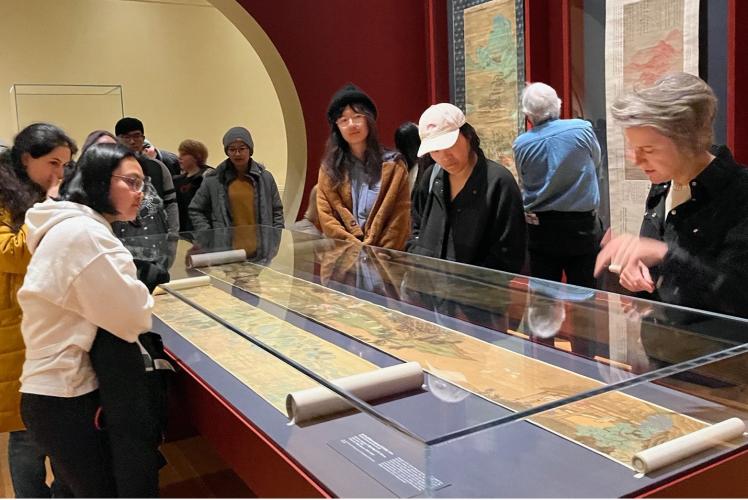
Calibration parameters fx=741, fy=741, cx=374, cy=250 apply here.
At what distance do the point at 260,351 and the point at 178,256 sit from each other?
1597 mm

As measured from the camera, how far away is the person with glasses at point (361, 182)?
355 cm

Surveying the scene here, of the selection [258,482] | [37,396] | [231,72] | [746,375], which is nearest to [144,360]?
[37,396]

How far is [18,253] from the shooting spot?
7.98ft

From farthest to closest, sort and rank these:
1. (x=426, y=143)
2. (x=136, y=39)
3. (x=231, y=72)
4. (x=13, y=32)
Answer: (x=231, y=72)
(x=136, y=39)
(x=13, y=32)
(x=426, y=143)

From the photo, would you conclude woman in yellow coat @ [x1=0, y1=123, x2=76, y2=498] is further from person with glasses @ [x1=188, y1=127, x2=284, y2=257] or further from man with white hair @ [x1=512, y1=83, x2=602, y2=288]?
man with white hair @ [x1=512, y1=83, x2=602, y2=288]

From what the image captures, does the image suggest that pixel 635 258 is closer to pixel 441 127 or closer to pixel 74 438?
pixel 441 127

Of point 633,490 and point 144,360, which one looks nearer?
point 633,490

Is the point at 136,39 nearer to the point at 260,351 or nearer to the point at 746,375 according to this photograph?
the point at 260,351

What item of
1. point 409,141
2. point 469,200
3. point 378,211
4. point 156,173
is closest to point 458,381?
point 469,200

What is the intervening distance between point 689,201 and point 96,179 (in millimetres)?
1559

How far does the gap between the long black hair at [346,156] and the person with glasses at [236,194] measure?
41.6 inches

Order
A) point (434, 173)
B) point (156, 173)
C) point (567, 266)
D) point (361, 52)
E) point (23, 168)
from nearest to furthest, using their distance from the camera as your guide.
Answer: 1. point (23, 168)
2. point (434, 173)
3. point (567, 266)
4. point (156, 173)
5. point (361, 52)

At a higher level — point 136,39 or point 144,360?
point 136,39

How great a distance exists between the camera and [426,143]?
2938 millimetres
